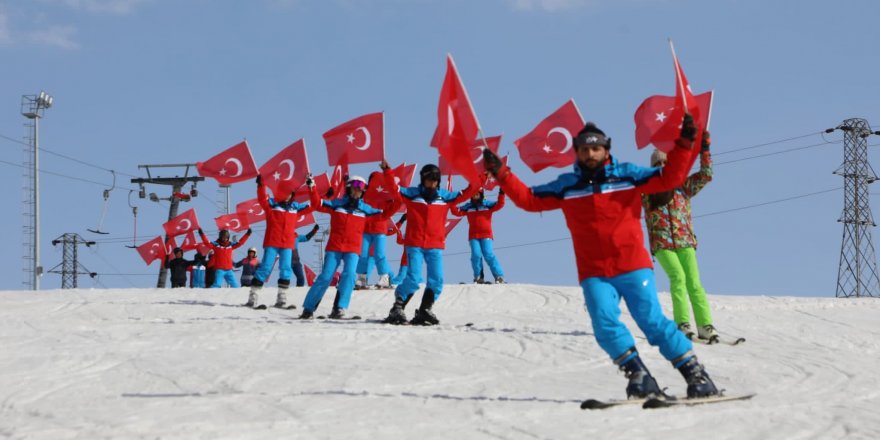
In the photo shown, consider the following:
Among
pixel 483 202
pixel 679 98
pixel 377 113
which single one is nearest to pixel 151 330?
pixel 377 113

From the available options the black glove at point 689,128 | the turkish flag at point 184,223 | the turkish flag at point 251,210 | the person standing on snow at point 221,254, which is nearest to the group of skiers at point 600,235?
the black glove at point 689,128

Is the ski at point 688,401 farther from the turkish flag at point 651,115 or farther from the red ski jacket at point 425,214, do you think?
the red ski jacket at point 425,214

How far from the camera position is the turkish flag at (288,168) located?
637 inches

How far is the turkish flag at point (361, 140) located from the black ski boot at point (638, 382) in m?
7.52

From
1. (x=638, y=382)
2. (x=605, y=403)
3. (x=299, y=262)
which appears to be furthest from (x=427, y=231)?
(x=299, y=262)

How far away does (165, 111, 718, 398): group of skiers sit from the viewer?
239 inches

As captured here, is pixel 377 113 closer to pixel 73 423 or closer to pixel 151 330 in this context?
pixel 151 330

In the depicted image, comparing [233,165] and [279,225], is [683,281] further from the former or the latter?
[233,165]

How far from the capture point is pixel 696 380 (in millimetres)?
6027

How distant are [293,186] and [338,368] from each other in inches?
333

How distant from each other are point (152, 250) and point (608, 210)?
25617mm

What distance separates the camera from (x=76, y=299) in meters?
17.4

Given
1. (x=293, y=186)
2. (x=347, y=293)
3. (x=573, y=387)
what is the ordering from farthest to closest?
(x=293, y=186)
(x=347, y=293)
(x=573, y=387)

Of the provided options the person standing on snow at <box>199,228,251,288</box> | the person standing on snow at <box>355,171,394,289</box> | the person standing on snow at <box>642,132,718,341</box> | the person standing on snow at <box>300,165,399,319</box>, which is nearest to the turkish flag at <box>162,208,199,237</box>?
the person standing on snow at <box>199,228,251,288</box>
